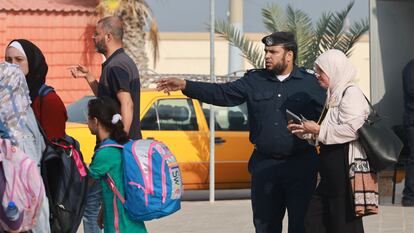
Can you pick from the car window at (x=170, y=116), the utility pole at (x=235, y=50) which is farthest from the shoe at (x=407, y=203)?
the utility pole at (x=235, y=50)

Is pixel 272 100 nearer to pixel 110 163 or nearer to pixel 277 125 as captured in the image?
pixel 277 125

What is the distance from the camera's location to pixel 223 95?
907cm

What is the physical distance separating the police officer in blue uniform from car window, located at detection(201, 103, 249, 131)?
7227 mm

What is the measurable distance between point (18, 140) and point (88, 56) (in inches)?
665

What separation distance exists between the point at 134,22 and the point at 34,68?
53.1 ft

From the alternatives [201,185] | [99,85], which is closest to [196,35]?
[201,185]

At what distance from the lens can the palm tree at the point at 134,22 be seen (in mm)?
24078

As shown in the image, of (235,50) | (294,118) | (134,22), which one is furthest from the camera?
(134,22)

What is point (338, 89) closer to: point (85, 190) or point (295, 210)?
point (295, 210)

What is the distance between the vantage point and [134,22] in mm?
24547

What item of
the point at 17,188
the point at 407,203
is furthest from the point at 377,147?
the point at 407,203

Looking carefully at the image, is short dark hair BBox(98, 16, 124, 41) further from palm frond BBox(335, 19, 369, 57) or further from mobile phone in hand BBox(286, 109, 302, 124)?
palm frond BBox(335, 19, 369, 57)

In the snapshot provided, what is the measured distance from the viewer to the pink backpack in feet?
23.1

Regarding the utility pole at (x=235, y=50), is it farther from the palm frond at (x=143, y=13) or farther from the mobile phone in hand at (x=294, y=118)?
the mobile phone in hand at (x=294, y=118)
